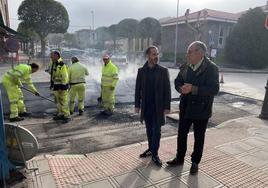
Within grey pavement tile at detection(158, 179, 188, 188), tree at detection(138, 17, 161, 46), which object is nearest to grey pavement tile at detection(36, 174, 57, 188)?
grey pavement tile at detection(158, 179, 188, 188)

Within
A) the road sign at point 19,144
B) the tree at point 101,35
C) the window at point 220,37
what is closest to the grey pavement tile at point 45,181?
the road sign at point 19,144

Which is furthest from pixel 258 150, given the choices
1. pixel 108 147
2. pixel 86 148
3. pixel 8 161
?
pixel 8 161

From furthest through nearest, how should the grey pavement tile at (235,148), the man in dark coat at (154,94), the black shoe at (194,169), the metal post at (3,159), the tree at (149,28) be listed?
the tree at (149,28) < the grey pavement tile at (235,148) < the man in dark coat at (154,94) < the black shoe at (194,169) < the metal post at (3,159)

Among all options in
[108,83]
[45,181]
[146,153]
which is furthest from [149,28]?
[45,181]

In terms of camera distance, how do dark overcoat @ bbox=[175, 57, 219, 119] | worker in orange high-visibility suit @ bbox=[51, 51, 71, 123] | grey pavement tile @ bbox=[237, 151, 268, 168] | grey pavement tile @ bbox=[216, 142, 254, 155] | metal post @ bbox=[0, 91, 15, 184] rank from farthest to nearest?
1. worker in orange high-visibility suit @ bbox=[51, 51, 71, 123]
2. grey pavement tile @ bbox=[216, 142, 254, 155]
3. grey pavement tile @ bbox=[237, 151, 268, 168]
4. dark overcoat @ bbox=[175, 57, 219, 119]
5. metal post @ bbox=[0, 91, 15, 184]

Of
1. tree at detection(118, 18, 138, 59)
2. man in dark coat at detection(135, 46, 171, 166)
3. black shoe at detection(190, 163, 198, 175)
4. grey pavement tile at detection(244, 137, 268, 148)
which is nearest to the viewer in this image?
black shoe at detection(190, 163, 198, 175)

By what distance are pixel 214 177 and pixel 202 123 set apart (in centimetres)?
81

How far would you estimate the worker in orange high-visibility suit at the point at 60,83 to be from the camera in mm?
6406

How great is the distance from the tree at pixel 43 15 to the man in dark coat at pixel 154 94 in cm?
3203

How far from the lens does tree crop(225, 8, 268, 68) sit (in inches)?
1095

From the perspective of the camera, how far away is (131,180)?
336 cm

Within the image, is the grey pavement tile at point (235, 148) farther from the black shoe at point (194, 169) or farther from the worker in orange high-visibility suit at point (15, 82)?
the worker in orange high-visibility suit at point (15, 82)

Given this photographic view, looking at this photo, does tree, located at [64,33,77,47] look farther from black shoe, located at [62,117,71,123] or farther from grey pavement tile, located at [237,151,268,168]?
grey pavement tile, located at [237,151,268,168]

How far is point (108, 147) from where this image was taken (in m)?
4.76
